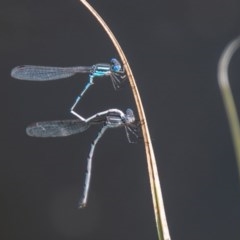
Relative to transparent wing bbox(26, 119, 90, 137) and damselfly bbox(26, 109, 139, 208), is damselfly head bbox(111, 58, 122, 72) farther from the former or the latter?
transparent wing bbox(26, 119, 90, 137)

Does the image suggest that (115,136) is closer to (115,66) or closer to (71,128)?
(71,128)

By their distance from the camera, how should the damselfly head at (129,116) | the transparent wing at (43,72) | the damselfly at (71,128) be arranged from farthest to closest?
the transparent wing at (43,72)
the damselfly at (71,128)
the damselfly head at (129,116)

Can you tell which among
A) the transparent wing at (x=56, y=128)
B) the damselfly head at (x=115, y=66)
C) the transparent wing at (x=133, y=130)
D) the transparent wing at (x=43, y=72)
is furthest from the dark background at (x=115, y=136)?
the transparent wing at (x=133, y=130)

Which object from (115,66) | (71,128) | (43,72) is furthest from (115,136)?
(115,66)

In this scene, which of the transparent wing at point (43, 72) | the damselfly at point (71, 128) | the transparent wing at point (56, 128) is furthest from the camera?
the transparent wing at point (43, 72)

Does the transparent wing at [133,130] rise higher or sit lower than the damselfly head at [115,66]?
lower

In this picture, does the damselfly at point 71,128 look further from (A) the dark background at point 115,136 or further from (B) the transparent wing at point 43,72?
(A) the dark background at point 115,136
